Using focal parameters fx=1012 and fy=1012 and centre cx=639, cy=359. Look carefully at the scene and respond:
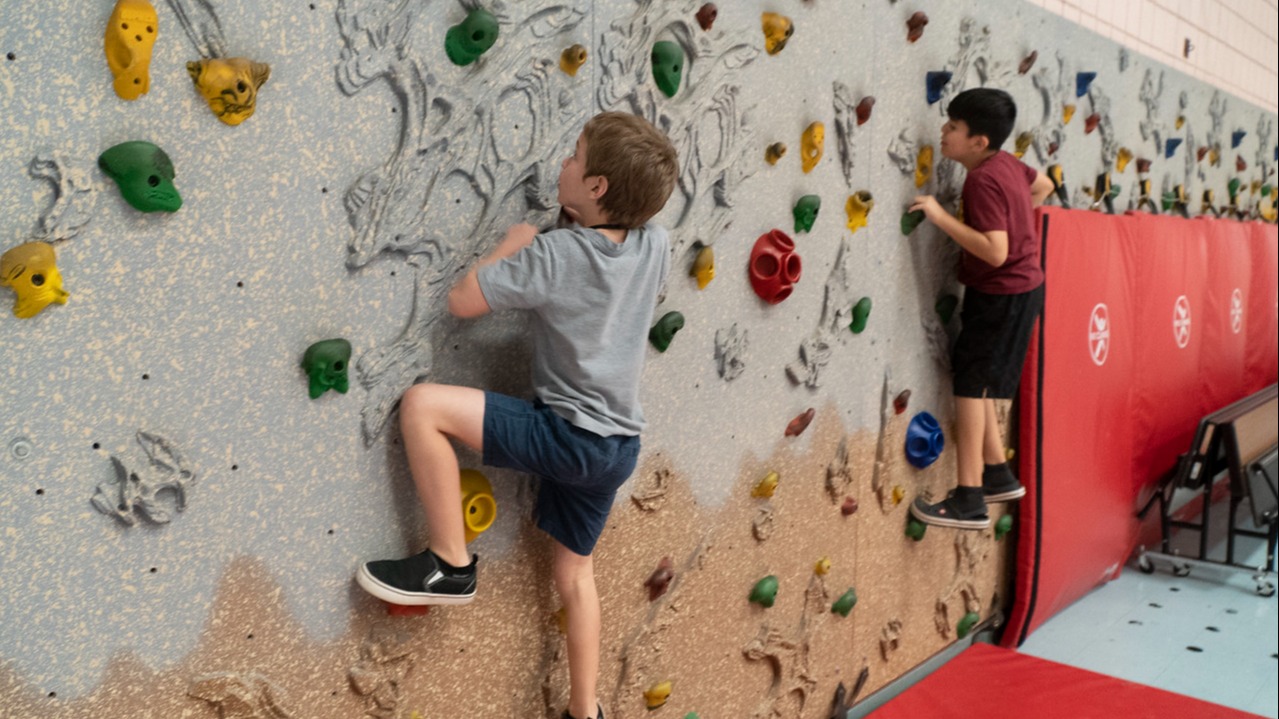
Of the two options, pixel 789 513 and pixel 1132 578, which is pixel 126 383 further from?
pixel 1132 578

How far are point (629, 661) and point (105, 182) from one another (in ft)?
4.24

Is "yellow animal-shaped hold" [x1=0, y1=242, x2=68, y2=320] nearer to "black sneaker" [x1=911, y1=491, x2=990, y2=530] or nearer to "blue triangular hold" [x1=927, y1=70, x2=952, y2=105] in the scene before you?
"blue triangular hold" [x1=927, y1=70, x2=952, y2=105]

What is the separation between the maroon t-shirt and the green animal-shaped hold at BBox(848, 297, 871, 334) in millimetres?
443

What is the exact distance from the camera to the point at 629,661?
2.00 meters

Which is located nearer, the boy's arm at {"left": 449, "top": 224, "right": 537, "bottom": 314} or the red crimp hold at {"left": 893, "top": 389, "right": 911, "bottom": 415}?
the boy's arm at {"left": 449, "top": 224, "right": 537, "bottom": 314}

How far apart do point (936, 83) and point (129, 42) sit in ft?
6.87

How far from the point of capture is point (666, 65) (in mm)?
1887

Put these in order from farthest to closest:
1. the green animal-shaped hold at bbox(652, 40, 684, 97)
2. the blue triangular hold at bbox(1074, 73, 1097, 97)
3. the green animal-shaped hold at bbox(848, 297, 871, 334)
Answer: the blue triangular hold at bbox(1074, 73, 1097, 97)
the green animal-shaped hold at bbox(848, 297, 871, 334)
the green animal-shaped hold at bbox(652, 40, 684, 97)

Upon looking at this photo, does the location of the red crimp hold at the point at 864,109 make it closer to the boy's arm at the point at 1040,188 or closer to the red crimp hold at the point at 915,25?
the red crimp hold at the point at 915,25

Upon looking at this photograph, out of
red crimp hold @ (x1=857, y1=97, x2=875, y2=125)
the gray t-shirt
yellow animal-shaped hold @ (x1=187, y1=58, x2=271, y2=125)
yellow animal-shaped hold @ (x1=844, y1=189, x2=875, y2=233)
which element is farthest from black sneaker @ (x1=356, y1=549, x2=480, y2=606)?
red crimp hold @ (x1=857, y1=97, x2=875, y2=125)

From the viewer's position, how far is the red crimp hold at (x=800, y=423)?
2391 millimetres

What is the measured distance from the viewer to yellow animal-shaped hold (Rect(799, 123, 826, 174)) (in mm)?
2289

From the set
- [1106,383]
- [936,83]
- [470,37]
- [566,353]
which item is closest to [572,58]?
[470,37]

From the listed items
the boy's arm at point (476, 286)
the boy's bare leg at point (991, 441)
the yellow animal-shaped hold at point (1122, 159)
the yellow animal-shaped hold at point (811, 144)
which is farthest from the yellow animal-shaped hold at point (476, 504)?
the yellow animal-shaped hold at point (1122, 159)
